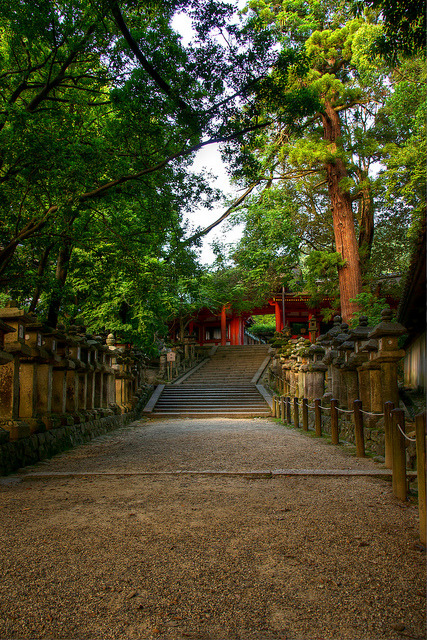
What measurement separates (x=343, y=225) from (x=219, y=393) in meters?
8.68

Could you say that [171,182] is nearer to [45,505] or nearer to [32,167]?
[32,167]

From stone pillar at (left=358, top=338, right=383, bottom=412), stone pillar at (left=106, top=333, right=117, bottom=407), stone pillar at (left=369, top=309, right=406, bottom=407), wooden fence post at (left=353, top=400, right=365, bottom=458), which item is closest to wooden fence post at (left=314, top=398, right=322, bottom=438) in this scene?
stone pillar at (left=358, top=338, right=383, bottom=412)

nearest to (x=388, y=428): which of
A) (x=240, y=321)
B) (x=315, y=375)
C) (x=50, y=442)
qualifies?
(x=50, y=442)

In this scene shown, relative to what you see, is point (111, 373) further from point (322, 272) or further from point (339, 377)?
point (322, 272)

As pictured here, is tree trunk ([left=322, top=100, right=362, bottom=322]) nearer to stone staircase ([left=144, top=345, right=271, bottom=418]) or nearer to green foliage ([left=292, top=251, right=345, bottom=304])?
green foliage ([left=292, top=251, right=345, bottom=304])

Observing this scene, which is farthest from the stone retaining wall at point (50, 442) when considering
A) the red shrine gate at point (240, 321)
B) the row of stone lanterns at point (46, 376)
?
the red shrine gate at point (240, 321)

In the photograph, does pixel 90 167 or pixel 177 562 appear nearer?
pixel 177 562

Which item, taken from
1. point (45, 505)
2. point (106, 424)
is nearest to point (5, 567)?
point (45, 505)

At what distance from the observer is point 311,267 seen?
629 inches

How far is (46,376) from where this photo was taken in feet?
22.6

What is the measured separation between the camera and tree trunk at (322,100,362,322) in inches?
602

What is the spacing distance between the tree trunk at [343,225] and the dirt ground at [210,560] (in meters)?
11.3

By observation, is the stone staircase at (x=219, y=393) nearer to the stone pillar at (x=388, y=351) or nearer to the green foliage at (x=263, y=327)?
the stone pillar at (x=388, y=351)

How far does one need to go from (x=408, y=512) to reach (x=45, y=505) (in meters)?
2.99
